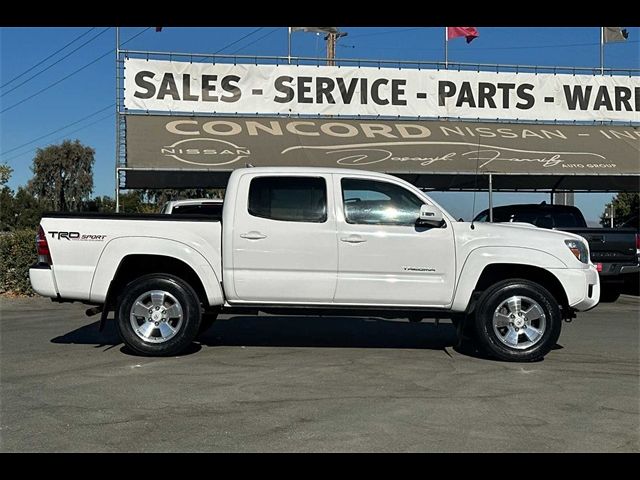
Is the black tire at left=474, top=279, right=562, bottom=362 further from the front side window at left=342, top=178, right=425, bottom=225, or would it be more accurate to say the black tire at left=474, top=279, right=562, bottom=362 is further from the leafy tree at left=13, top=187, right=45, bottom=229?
the leafy tree at left=13, top=187, right=45, bottom=229

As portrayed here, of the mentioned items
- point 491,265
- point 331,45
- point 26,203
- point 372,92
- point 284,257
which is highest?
point 331,45

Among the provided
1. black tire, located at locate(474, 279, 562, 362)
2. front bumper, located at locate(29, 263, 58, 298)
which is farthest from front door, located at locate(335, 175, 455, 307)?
front bumper, located at locate(29, 263, 58, 298)

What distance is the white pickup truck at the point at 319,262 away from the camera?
23.7 feet

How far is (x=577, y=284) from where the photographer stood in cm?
735

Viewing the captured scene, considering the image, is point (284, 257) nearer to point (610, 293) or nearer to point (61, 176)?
point (610, 293)

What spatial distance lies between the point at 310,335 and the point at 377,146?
9236mm

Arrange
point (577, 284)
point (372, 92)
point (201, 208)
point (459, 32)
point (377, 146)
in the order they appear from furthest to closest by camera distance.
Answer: point (459, 32) → point (372, 92) → point (377, 146) → point (201, 208) → point (577, 284)

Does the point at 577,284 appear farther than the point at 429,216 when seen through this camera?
Yes

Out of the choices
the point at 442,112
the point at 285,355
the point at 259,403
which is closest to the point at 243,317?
the point at 285,355

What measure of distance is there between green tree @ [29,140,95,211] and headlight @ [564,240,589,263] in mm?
54979

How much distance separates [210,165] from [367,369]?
9819mm

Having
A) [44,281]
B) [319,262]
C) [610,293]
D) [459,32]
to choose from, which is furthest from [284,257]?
[459,32]

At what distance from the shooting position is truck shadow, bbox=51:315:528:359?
8.30 meters
